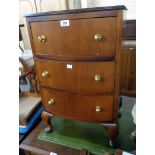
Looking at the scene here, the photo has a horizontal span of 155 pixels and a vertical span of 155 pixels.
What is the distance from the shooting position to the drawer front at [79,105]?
96cm

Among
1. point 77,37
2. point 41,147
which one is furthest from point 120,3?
point 41,147

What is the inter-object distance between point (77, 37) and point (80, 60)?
0.40 ft

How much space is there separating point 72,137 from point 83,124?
174 millimetres

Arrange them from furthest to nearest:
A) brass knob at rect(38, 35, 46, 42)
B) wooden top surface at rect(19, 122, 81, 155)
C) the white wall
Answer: the white wall < wooden top surface at rect(19, 122, 81, 155) < brass knob at rect(38, 35, 46, 42)

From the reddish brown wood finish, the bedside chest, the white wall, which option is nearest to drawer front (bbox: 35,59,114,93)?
the bedside chest

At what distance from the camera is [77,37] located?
0.84 meters

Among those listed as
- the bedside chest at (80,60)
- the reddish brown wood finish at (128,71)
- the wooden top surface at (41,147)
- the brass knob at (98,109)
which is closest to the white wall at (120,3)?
the reddish brown wood finish at (128,71)

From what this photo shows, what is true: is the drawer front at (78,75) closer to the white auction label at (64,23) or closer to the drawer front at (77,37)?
the drawer front at (77,37)

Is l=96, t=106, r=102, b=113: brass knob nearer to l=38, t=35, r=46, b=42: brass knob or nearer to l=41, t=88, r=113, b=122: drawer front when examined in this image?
l=41, t=88, r=113, b=122: drawer front

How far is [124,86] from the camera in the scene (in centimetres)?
170

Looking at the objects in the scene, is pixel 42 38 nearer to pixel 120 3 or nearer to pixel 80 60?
pixel 80 60

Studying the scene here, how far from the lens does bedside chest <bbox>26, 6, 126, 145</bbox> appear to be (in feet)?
2.59
